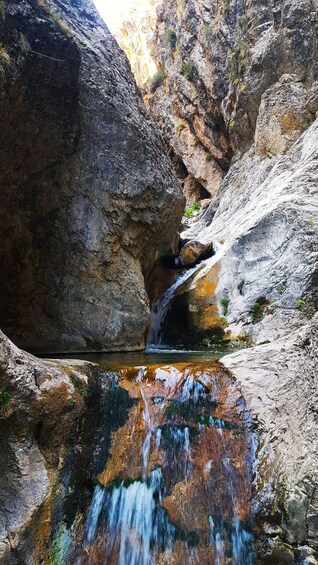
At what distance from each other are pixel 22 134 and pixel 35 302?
3.87 m

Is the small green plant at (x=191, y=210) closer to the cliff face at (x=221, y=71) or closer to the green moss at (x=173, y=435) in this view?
the cliff face at (x=221, y=71)

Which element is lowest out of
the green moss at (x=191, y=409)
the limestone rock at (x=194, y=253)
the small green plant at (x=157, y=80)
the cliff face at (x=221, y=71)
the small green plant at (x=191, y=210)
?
the green moss at (x=191, y=409)

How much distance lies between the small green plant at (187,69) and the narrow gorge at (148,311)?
375 centimetres

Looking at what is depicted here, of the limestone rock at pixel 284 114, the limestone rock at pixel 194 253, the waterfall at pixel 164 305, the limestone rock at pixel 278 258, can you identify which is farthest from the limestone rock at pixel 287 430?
the limestone rock at pixel 284 114

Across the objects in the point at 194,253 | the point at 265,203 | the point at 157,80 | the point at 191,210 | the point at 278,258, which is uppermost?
the point at 157,80

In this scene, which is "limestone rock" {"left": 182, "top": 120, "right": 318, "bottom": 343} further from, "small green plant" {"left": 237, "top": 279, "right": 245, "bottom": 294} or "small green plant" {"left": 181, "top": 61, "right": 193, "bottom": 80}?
"small green plant" {"left": 181, "top": 61, "right": 193, "bottom": 80}

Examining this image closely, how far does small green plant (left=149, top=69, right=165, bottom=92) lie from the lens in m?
31.1

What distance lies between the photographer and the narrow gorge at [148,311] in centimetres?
378

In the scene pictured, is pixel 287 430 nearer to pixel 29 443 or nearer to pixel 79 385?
pixel 79 385

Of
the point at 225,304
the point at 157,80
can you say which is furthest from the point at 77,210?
the point at 157,80

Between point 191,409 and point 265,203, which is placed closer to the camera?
point 191,409

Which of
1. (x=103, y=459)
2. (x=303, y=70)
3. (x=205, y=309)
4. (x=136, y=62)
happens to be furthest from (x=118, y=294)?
(x=136, y=62)

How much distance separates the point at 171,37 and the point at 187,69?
541 centimetres

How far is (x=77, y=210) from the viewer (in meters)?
9.41
